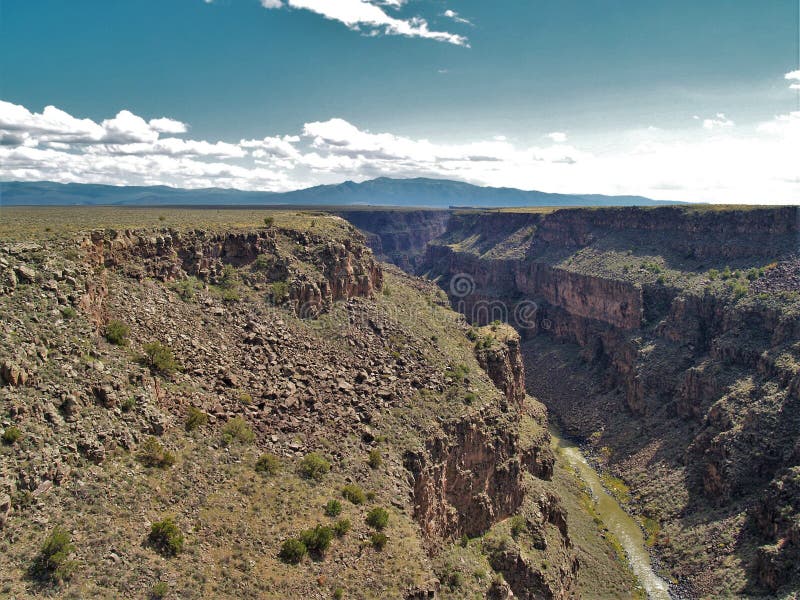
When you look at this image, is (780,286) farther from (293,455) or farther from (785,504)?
(293,455)

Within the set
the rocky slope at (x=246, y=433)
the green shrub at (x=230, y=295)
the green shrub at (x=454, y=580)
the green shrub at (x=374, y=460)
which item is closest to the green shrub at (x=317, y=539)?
the rocky slope at (x=246, y=433)

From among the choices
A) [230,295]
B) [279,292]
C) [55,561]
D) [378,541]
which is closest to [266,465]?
[378,541]

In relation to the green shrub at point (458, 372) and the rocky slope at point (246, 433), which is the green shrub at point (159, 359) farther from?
the green shrub at point (458, 372)

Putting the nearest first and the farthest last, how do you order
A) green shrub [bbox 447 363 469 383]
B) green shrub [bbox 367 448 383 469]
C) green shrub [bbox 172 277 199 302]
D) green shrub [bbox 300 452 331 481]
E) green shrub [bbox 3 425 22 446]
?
green shrub [bbox 3 425 22 446] < green shrub [bbox 300 452 331 481] < green shrub [bbox 367 448 383 469] < green shrub [bbox 172 277 199 302] < green shrub [bbox 447 363 469 383]

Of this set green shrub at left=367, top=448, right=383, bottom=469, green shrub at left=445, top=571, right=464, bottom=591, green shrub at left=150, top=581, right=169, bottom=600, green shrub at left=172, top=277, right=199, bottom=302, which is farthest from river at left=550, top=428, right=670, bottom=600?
green shrub at left=172, top=277, right=199, bottom=302

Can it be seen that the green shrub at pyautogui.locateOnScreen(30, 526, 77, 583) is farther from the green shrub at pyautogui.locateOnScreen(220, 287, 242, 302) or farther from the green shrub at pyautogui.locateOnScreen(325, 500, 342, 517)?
the green shrub at pyautogui.locateOnScreen(220, 287, 242, 302)

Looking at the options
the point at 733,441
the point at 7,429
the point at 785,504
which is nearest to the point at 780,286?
the point at 733,441
